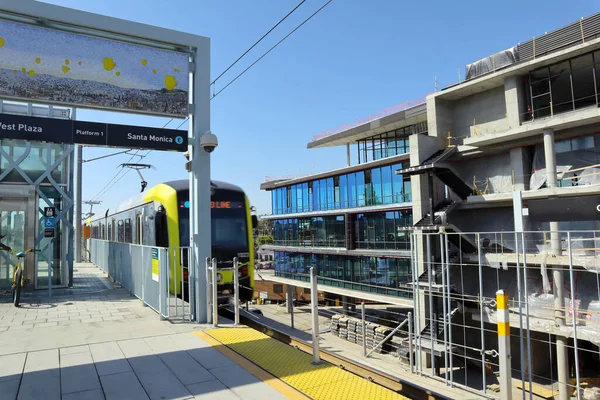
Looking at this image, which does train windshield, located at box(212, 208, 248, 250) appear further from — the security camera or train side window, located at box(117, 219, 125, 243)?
train side window, located at box(117, 219, 125, 243)

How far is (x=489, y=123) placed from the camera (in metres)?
22.6

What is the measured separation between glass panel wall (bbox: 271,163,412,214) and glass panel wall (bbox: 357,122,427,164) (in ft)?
10.6

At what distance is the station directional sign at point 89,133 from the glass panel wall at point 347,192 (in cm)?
2401

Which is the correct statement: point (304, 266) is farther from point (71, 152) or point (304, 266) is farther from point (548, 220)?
point (71, 152)

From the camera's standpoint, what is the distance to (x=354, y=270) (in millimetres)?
35125

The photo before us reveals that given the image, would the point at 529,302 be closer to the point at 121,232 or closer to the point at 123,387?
the point at 121,232

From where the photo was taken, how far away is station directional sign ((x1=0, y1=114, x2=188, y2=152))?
7010 millimetres

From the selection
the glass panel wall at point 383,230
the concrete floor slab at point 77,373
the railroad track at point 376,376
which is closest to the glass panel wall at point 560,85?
the glass panel wall at point 383,230

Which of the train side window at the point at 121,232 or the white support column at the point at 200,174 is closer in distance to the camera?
the white support column at the point at 200,174

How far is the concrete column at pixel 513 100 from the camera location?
67.4ft

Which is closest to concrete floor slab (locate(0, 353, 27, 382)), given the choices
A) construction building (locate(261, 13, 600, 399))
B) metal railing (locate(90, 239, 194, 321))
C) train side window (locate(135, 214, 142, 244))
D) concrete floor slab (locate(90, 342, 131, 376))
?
concrete floor slab (locate(90, 342, 131, 376))

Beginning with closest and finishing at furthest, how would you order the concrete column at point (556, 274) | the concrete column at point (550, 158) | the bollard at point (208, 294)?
the bollard at point (208, 294), the concrete column at point (556, 274), the concrete column at point (550, 158)

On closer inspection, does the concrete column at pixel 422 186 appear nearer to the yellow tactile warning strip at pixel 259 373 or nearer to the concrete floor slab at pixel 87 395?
the yellow tactile warning strip at pixel 259 373

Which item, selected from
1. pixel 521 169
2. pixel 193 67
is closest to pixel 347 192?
pixel 521 169
